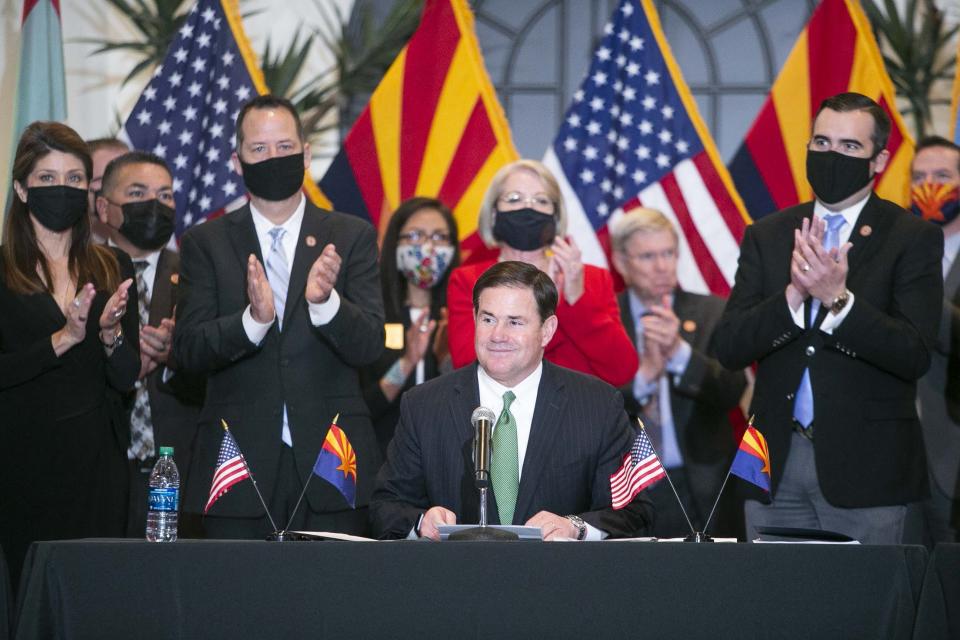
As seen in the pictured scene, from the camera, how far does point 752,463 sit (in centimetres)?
340

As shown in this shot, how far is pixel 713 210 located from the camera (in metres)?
6.39

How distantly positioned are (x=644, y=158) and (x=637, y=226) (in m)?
0.90

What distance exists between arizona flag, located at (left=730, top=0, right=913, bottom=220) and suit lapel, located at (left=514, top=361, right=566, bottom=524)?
9.93 ft

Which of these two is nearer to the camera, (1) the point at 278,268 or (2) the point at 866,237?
(2) the point at 866,237

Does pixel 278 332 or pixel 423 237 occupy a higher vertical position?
pixel 423 237

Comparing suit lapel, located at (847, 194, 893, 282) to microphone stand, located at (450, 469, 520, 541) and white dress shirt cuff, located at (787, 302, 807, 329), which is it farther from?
microphone stand, located at (450, 469, 520, 541)

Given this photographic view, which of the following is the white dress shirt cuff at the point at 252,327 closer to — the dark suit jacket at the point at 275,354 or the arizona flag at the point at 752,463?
the dark suit jacket at the point at 275,354

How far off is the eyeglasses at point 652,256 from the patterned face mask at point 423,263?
0.86 metres

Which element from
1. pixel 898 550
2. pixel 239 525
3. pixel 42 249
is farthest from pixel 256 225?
pixel 898 550

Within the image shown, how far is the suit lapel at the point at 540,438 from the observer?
3.74 metres

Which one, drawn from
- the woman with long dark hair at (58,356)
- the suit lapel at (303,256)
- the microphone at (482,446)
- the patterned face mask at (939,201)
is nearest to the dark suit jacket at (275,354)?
the suit lapel at (303,256)

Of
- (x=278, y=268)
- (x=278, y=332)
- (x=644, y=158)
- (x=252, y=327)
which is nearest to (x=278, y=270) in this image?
(x=278, y=268)

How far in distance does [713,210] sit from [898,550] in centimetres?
362

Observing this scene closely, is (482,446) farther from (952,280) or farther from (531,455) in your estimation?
(952,280)
